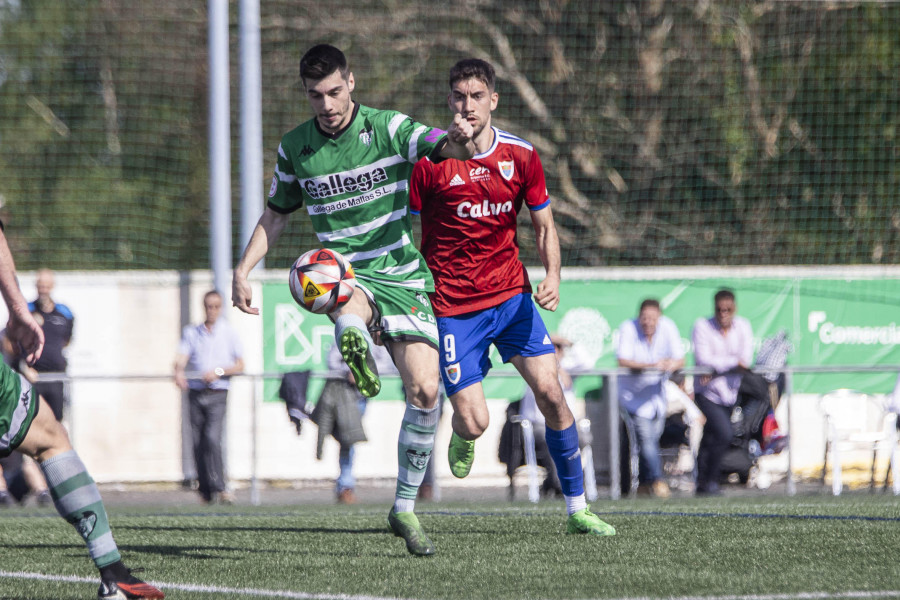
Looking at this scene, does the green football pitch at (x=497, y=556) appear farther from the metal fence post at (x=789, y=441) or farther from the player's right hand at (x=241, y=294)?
the metal fence post at (x=789, y=441)

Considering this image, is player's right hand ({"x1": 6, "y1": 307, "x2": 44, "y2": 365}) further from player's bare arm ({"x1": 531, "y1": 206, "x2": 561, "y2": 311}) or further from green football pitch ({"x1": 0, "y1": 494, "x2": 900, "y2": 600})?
player's bare arm ({"x1": 531, "y1": 206, "x2": 561, "y2": 311})

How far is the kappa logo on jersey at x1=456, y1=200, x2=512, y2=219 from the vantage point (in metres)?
6.20

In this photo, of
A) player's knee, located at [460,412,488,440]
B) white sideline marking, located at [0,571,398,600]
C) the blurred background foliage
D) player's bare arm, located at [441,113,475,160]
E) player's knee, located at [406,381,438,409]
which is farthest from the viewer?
the blurred background foliage

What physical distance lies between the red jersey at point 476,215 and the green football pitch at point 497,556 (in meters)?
1.25

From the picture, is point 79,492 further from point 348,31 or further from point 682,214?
point 348,31

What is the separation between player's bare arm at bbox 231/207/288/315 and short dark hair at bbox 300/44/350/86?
766mm

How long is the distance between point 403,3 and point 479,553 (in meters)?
17.9

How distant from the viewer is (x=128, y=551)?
5.79 meters

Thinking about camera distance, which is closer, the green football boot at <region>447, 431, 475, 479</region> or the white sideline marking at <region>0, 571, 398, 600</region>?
the white sideline marking at <region>0, 571, 398, 600</region>

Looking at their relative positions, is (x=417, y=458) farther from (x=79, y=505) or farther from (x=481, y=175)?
(x=79, y=505)

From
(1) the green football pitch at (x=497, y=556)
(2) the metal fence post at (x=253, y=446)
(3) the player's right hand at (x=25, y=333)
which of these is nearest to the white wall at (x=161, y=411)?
(2) the metal fence post at (x=253, y=446)

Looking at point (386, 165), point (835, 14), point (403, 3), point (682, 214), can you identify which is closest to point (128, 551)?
point (386, 165)

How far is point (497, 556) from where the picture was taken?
533cm

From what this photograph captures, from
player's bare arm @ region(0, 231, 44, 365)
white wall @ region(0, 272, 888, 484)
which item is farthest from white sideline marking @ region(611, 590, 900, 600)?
white wall @ region(0, 272, 888, 484)
